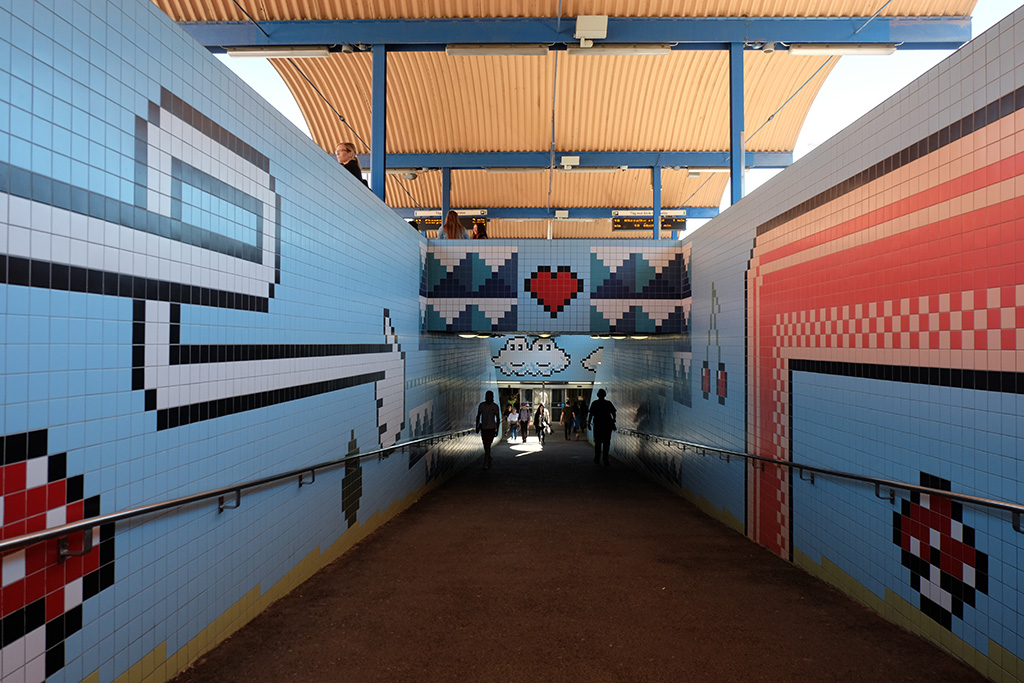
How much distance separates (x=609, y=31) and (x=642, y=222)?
773cm

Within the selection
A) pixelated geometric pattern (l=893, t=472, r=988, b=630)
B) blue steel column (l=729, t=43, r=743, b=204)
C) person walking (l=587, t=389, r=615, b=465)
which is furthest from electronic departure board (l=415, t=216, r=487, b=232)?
pixelated geometric pattern (l=893, t=472, r=988, b=630)

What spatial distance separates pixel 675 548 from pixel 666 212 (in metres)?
11.8

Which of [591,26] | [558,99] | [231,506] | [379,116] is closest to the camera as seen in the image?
[231,506]

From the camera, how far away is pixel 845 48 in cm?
645

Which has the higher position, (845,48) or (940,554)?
(845,48)

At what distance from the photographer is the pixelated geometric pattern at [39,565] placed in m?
1.71

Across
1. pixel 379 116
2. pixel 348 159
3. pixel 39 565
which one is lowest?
pixel 39 565

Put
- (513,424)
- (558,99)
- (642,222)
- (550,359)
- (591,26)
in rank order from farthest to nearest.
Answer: (550,359) < (513,424) < (642,222) < (558,99) < (591,26)

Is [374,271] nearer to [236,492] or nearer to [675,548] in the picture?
[236,492]

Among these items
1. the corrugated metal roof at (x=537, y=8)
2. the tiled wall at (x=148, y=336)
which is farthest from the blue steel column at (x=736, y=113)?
the tiled wall at (x=148, y=336)

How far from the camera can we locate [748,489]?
483 centimetres

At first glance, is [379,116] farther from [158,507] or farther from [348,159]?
[158,507]

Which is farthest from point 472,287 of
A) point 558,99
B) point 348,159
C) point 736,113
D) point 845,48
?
point 845,48

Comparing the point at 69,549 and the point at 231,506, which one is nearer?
the point at 69,549
